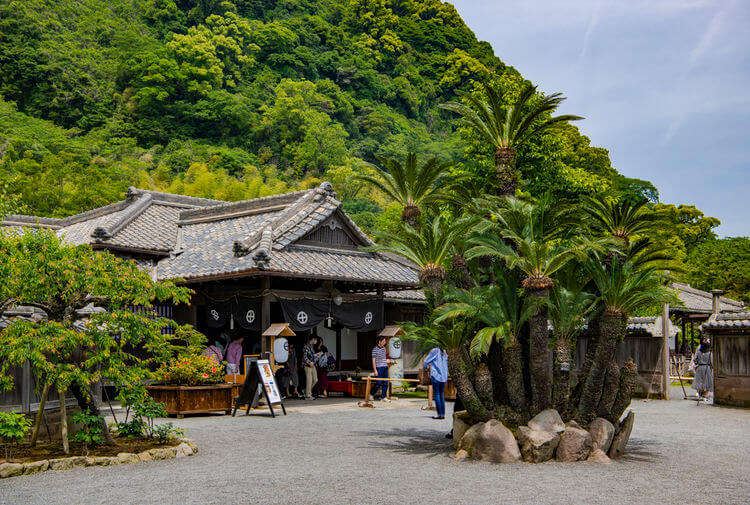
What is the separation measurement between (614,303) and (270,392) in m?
8.12

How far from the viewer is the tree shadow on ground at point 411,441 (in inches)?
452

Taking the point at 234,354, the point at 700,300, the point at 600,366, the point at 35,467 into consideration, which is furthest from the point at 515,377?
the point at 700,300

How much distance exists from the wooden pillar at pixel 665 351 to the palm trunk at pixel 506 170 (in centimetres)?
1055

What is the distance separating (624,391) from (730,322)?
30.6ft

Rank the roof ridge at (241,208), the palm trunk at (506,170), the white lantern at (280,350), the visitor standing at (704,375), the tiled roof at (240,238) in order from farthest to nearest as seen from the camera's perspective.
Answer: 1. the roof ridge at (241,208)
2. the visitor standing at (704,375)
3. the tiled roof at (240,238)
4. the white lantern at (280,350)
5. the palm trunk at (506,170)

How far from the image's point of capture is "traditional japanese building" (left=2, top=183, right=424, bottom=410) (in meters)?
18.7

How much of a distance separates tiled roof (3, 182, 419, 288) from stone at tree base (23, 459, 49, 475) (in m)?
8.09

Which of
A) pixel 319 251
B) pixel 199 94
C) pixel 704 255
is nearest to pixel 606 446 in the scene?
pixel 319 251

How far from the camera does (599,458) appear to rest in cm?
1026

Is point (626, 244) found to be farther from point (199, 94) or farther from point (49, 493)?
point (199, 94)

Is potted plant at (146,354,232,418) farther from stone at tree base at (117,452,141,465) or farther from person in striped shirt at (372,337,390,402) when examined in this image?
stone at tree base at (117,452,141,465)

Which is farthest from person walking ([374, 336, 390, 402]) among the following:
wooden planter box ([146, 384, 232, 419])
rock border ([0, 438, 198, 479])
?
rock border ([0, 438, 198, 479])

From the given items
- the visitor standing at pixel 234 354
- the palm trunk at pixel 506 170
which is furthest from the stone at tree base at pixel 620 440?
the visitor standing at pixel 234 354

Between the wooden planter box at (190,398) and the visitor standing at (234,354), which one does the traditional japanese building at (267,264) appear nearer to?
the visitor standing at (234,354)
